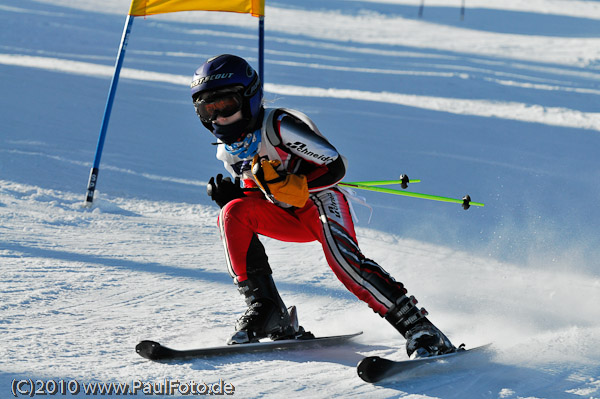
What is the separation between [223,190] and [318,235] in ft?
1.74

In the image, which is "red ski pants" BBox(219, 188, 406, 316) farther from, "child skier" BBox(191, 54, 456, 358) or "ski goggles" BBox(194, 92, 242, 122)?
"ski goggles" BBox(194, 92, 242, 122)

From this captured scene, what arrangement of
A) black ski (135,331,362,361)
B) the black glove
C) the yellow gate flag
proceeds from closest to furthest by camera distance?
black ski (135,331,362,361)
the black glove
the yellow gate flag

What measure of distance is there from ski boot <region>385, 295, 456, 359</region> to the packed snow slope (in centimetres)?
12

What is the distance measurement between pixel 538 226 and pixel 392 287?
3381 millimetres

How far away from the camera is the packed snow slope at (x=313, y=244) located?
3.35 m

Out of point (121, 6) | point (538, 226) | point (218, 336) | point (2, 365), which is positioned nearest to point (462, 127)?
point (538, 226)

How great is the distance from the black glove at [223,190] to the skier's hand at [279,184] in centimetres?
28

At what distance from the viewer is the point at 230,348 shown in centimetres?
343

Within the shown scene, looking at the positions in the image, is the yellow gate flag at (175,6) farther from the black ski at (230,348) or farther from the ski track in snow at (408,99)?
the ski track in snow at (408,99)

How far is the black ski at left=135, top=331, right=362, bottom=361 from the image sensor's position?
3.26 meters

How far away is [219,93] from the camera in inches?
141

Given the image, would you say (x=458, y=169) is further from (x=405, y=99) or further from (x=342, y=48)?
(x=342, y=48)

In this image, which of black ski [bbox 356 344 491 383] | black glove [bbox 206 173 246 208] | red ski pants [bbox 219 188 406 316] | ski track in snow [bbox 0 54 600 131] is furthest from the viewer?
ski track in snow [bbox 0 54 600 131]

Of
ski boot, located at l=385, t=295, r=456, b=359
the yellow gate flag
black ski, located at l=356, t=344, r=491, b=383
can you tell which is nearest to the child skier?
ski boot, located at l=385, t=295, r=456, b=359
